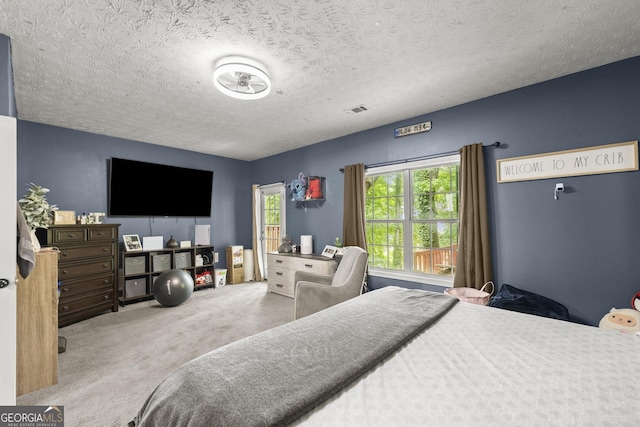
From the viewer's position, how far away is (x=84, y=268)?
3.57 meters

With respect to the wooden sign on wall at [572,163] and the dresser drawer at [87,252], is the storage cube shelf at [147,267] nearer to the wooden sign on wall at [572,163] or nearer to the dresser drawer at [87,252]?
the dresser drawer at [87,252]

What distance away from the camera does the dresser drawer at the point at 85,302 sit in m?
3.33

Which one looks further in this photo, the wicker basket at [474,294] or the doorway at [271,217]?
the doorway at [271,217]

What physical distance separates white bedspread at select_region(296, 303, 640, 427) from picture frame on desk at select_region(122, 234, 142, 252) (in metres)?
4.49

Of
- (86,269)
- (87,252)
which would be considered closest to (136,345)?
(86,269)

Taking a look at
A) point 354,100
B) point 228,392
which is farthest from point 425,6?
point 228,392

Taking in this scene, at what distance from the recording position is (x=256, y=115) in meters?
3.54

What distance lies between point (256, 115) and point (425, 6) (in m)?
2.31

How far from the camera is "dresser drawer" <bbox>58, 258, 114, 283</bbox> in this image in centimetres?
340

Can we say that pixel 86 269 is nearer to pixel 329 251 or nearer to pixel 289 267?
pixel 289 267

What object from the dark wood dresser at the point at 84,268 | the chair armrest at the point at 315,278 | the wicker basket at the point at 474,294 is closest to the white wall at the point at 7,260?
the dark wood dresser at the point at 84,268

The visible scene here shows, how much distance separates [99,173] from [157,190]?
0.80 meters

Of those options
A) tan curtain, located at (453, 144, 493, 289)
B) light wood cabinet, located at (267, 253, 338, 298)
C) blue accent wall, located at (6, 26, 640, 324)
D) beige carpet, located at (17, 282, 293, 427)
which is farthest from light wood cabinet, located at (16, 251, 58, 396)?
tan curtain, located at (453, 144, 493, 289)

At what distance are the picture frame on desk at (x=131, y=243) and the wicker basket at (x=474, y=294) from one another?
453cm
